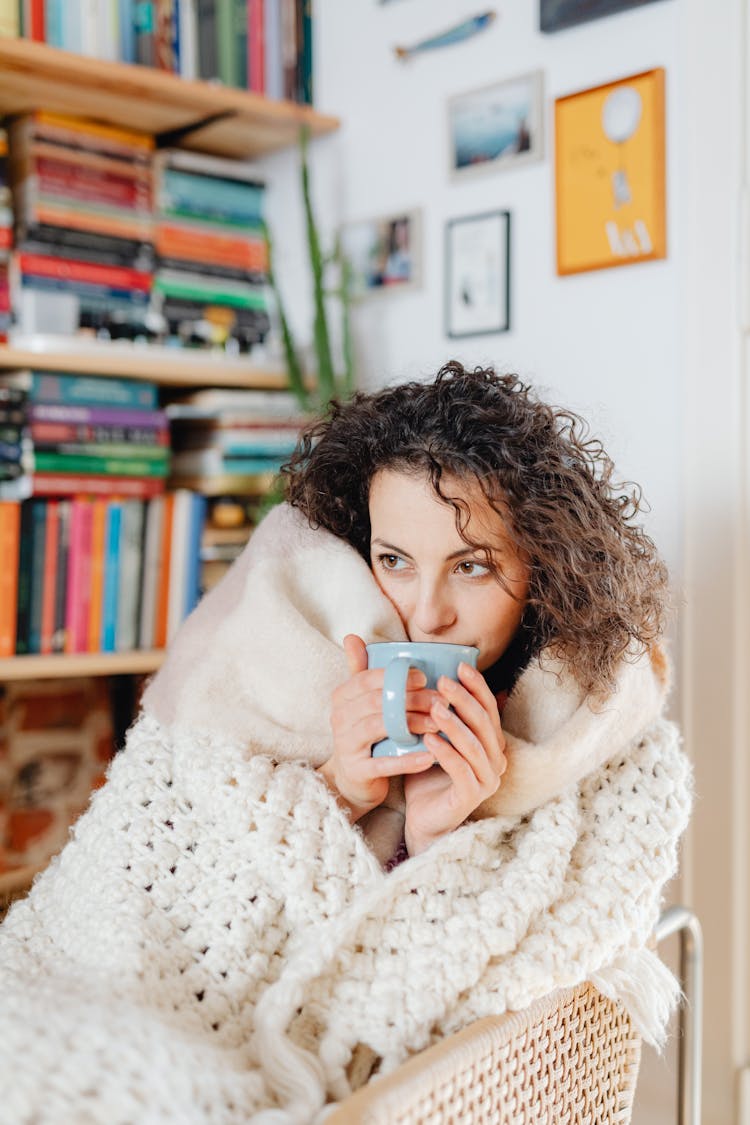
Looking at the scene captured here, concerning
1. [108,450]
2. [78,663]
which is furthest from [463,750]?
[108,450]

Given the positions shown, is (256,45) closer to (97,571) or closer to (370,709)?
(97,571)

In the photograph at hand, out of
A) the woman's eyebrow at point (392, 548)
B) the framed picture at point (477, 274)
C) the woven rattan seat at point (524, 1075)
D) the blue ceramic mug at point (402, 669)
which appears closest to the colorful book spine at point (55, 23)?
the framed picture at point (477, 274)

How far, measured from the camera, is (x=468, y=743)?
2.95 ft

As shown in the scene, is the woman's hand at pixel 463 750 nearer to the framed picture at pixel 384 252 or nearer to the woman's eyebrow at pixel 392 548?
the woman's eyebrow at pixel 392 548

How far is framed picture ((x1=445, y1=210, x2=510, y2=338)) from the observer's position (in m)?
1.72

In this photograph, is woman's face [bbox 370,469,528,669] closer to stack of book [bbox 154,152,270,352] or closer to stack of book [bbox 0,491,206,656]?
stack of book [bbox 0,491,206,656]

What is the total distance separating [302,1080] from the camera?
76 centimetres

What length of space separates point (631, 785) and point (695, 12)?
3.40ft

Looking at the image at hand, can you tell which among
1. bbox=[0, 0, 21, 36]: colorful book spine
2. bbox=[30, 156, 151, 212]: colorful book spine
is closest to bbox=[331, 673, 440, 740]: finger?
bbox=[30, 156, 151, 212]: colorful book spine

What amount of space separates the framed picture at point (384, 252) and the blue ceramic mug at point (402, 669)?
1.09 metres

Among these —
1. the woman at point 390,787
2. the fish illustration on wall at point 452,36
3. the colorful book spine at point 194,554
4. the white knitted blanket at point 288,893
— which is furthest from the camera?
the colorful book spine at point 194,554

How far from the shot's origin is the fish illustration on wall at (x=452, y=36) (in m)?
1.73

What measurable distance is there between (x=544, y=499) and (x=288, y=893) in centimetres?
39

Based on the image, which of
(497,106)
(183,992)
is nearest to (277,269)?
(497,106)
